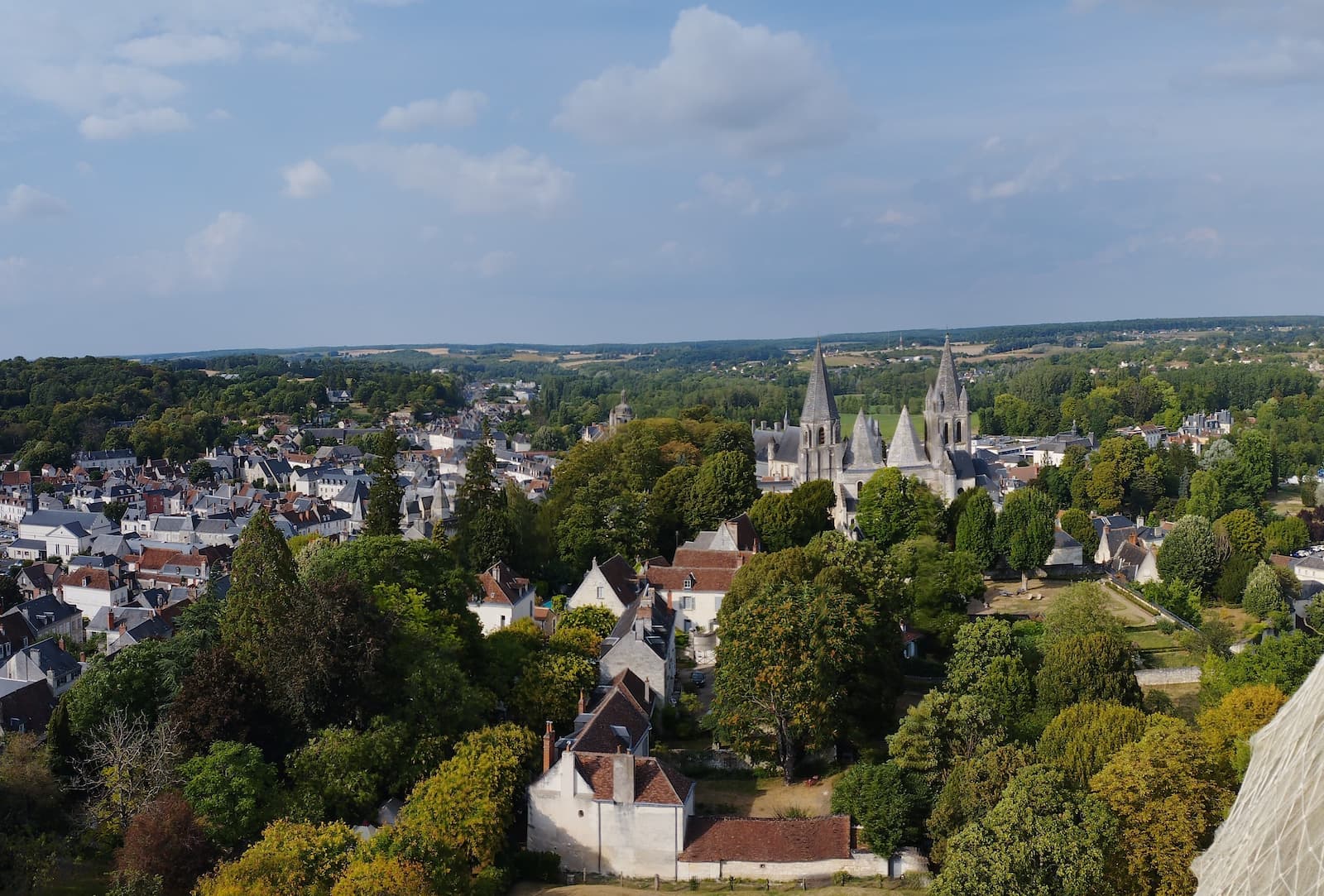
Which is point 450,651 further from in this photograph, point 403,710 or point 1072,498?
point 1072,498

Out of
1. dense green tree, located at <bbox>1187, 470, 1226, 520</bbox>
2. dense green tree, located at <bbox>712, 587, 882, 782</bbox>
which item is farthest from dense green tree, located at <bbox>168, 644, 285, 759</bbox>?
dense green tree, located at <bbox>1187, 470, 1226, 520</bbox>

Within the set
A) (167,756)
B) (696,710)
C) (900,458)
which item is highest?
(900,458)

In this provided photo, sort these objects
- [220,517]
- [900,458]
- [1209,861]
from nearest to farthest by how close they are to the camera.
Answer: [1209,861] < [900,458] < [220,517]

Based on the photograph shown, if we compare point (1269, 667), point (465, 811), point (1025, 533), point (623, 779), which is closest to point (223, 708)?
point (465, 811)

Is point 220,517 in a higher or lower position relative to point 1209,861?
lower

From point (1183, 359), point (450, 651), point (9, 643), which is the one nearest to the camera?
point (450, 651)

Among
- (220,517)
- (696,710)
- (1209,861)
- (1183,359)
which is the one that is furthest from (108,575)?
(1183,359)

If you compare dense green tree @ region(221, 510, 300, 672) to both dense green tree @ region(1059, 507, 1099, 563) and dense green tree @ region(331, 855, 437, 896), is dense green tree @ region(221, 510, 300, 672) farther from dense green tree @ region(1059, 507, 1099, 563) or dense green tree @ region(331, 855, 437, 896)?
dense green tree @ region(1059, 507, 1099, 563)

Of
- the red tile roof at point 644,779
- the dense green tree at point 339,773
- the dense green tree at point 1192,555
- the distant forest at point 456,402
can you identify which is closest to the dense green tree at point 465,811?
the dense green tree at point 339,773
